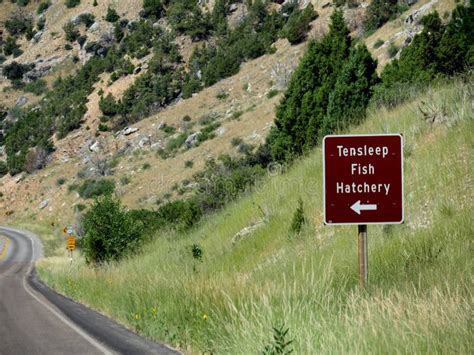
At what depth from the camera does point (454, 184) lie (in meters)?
11.4

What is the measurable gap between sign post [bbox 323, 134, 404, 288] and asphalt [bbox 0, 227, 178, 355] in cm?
381

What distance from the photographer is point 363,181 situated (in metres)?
7.84

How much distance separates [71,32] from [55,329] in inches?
3925

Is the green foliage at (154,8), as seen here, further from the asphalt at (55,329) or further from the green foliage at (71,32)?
the asphalt at (55,329)

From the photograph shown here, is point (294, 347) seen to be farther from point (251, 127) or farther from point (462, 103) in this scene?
point (251, 127)

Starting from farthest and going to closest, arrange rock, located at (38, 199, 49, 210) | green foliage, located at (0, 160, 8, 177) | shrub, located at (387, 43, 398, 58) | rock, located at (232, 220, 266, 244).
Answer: green foliage, located at (0, 160, 8, 177) → rock, located at (38, 199, 49, 210) → shrub, located at (387, 43, 398, 58) → rock, located at (232, 220, 266, 244)

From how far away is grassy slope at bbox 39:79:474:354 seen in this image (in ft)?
20.6

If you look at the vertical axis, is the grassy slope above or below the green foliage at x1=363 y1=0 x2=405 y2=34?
below

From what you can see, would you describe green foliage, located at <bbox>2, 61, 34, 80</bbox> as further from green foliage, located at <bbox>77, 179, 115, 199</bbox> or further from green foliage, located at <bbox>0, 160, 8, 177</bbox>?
green foliage, located at <bbox>77, 179, 115, 199</bbox>

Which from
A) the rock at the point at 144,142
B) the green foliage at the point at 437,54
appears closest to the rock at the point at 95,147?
the rock at the point at 144,142

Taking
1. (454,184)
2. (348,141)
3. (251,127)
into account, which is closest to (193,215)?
(454,184)

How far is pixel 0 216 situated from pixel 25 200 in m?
6.39

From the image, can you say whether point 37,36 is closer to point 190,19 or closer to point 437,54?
point 190,19

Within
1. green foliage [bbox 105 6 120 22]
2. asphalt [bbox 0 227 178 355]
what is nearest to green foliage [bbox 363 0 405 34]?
asphalt [bbox 0 227 178 355]
